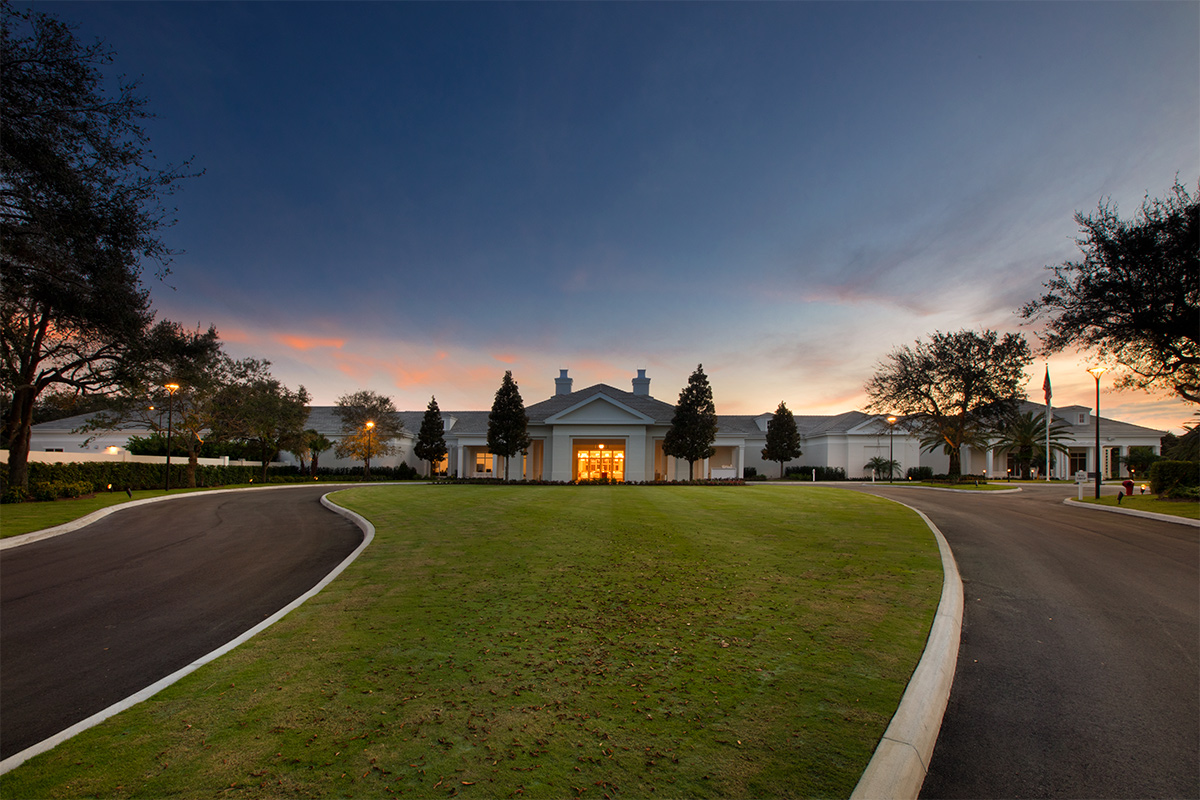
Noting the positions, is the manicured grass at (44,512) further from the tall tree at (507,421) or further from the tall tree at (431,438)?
the tall tree at (431,438)

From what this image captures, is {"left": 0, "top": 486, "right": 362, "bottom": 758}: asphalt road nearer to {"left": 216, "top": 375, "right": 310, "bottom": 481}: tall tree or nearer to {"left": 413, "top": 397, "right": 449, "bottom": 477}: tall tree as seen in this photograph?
{"left": 216, "top": 375, "right": 310, "bottom": 481}: tall tree

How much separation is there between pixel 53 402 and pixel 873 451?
56422 mm

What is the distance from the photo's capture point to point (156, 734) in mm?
3605

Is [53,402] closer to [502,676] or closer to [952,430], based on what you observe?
[502,676]

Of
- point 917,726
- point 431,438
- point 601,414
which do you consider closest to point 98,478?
point 431,438

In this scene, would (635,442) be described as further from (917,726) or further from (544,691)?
(917,726)

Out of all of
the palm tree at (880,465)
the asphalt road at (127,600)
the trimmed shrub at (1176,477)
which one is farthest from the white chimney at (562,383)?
the trimmed shrub at (1176,477)

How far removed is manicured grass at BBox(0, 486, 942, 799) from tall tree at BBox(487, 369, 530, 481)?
25721 millimetres

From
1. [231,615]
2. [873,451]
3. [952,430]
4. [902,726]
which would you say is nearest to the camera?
[902,726]

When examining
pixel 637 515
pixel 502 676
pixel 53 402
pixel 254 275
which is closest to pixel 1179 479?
pixel 637 515

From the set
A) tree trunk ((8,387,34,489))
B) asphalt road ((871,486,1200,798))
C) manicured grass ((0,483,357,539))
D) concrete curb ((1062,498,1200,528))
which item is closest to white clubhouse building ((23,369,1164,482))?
tree trunk ((8,387,34,489))

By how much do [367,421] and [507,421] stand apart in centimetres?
1918

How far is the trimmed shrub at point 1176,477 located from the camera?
2014 cm

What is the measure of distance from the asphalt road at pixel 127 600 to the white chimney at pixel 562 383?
107 ft
